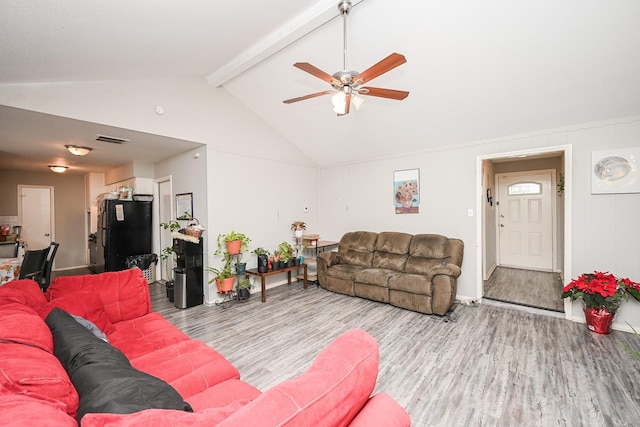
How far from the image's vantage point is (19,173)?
6.01 metres

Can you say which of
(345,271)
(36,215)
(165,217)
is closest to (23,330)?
(345,271)

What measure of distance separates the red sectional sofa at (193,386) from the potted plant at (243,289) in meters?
2.36

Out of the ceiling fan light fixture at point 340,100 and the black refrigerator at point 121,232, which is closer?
the ceiling fan light fixture at point 340,100

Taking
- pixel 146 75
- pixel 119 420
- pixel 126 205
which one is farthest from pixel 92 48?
pixel 126 205

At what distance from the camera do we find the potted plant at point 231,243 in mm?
4151

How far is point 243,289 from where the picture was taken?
4.27 meters

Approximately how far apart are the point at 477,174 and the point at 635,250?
185cm

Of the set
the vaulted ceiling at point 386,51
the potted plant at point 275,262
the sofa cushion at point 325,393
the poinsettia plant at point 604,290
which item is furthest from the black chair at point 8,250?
the poinsettia plant at point 604,290

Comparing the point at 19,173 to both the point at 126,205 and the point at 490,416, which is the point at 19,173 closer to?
the point at 126,205

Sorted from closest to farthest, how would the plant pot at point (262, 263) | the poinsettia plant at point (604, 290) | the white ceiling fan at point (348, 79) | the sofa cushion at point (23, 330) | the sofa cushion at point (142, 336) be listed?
the sofa cushion at point (23, 330), the sofa cushion at point (142, 336), the white ceiling fan at point (348, 79), the poinsettia plant at point (604, 290), the plant pot at point (262, 263)

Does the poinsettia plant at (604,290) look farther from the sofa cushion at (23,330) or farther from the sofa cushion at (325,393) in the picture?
the sofa cushion at (23,330)

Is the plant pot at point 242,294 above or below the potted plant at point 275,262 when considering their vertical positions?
below

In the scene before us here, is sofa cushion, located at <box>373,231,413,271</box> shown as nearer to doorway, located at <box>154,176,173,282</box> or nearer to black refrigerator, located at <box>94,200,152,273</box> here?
doorway, located at <box>154,176,173,282</box>

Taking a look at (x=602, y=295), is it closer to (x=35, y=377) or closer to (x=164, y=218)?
(x=35, y=377)
